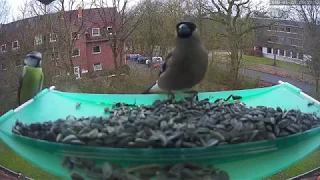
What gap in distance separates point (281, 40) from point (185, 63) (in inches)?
163

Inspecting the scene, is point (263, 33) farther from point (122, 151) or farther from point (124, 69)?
point (122, 151)

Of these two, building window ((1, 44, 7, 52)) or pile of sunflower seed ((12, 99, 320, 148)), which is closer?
pile of sunflower seed ((12, 99, 320, 148))

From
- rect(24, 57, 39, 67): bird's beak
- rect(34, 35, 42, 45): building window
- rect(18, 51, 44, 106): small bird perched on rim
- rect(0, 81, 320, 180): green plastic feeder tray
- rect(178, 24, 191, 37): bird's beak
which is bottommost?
rect(0, 81, 320, 180): green plastic feeder tray

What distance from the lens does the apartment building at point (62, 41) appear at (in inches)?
166

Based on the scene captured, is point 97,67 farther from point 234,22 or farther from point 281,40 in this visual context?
point 281,40

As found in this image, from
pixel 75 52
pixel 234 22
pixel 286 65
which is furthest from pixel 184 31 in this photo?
pixel 286 65

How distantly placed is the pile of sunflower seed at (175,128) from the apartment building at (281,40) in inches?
141

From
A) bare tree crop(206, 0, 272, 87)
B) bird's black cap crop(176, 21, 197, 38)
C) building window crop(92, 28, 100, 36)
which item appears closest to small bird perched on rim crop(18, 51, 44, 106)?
bird's black cap crop(176, 21, 197, 38)

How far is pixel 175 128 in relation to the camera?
0.80 meters

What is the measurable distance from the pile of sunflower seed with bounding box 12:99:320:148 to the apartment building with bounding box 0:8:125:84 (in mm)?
3188

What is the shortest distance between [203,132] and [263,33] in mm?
3924

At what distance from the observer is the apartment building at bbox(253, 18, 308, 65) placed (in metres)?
4.53

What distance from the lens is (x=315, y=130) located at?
2.89 feet

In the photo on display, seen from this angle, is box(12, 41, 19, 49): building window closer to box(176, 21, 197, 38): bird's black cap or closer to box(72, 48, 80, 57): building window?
box(72, 48, 80, 57): building window
